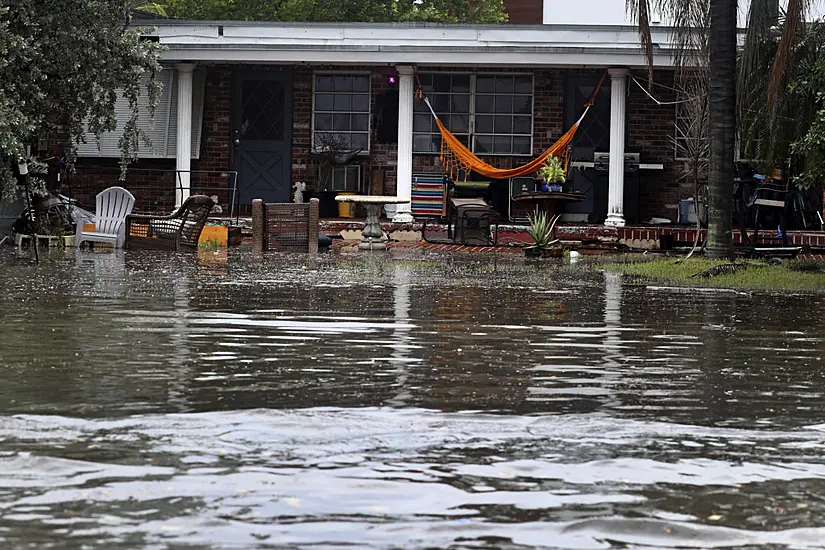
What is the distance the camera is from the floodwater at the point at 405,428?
3879 millimetres

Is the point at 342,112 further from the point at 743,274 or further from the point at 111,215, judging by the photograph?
the point at 743,274

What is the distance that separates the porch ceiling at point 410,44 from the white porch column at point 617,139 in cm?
37

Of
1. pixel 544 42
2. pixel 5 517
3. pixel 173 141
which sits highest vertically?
pixel 544 42

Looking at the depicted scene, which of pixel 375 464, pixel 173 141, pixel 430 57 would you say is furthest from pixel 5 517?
pixel 173 141

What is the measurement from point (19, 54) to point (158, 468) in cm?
1278

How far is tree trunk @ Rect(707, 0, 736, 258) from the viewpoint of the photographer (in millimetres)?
17297

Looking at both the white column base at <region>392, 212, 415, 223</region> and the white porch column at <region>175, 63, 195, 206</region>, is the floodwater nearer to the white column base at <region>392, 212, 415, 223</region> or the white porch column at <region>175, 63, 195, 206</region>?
the white column base at <region>392, 212, 415, 223</region>

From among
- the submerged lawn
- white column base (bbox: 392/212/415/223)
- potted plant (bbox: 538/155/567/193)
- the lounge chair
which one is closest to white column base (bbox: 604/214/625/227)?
potted plant (bbox: 538/155/567/193)

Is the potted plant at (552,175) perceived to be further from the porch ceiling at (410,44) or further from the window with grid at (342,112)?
the window with grid at (342,112)

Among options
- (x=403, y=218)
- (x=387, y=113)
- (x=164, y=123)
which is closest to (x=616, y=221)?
(x=403, y=218)

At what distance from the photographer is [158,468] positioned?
4.48 meters

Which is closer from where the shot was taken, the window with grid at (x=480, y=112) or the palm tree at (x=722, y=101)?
the palm tree at (x=722, y=101)

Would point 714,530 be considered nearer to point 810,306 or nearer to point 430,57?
point 810,306

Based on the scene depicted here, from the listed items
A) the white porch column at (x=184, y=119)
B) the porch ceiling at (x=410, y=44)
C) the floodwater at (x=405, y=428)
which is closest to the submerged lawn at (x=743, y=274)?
the floodwater at (x=405, y=428)
